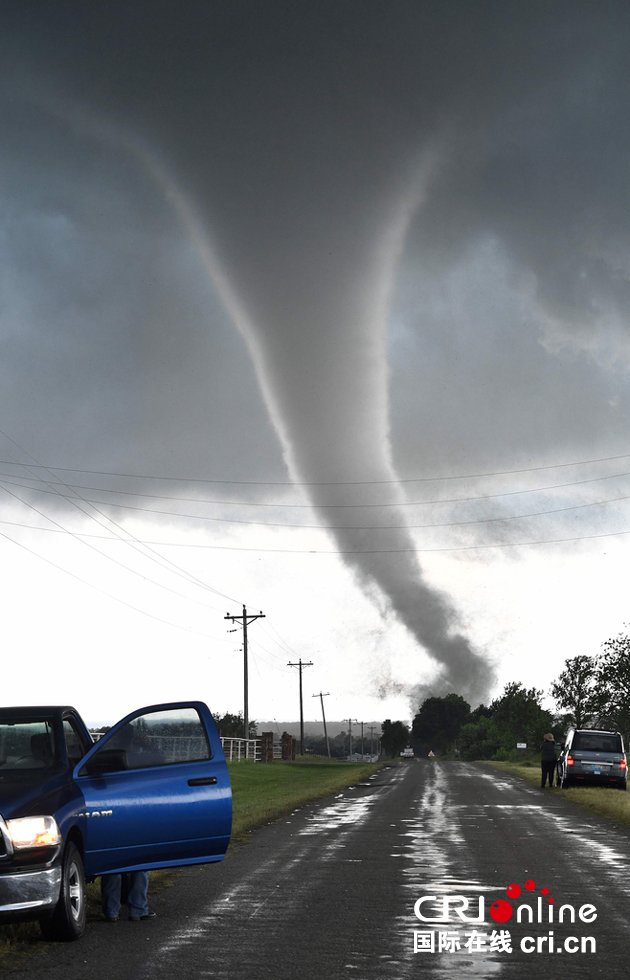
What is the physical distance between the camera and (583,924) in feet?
31.6

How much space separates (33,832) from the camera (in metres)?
8.80

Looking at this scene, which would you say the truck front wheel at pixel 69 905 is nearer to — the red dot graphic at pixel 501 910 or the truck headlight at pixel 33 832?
the truck headlight at pixel 33 832

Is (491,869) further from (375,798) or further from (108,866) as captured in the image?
(375,798)

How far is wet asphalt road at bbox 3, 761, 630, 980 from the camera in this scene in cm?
809

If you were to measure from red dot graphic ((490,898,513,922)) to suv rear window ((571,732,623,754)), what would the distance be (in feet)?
79.4

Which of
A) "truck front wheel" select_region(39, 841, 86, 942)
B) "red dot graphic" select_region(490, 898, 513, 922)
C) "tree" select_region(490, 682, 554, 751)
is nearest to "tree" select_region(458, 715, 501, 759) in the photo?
"tree" select_region(490, 682, 554, 751)

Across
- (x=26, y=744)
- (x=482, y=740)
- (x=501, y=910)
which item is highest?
(x=482, y=740)

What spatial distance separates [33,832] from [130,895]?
2.05 metres

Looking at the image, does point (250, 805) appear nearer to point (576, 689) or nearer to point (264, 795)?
point (264, 795)

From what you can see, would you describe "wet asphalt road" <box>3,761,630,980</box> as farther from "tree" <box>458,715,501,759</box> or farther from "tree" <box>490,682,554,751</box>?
"tree" <box>458,715,501,759</box>

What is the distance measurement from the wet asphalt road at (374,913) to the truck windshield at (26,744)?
5.11 feet

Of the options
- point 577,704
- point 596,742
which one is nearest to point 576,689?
point 577,704

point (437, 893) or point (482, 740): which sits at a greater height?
point (482, 740)

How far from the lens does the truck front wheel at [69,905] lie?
29.9 ft
